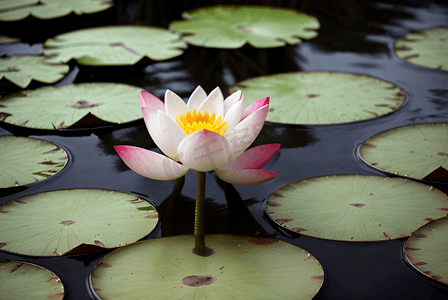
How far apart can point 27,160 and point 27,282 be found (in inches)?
22.1

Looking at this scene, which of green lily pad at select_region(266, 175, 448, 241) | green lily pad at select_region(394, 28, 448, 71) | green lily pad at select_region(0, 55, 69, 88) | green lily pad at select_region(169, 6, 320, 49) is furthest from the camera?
green lily pad at select_region(169, 6, 320, 49)

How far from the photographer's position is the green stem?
0.97m

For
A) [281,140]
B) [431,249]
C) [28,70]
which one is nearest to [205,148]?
[431,249]

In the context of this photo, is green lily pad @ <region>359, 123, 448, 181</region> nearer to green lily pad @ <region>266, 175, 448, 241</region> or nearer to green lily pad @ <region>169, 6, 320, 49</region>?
green lily pad @ <region>266, 175, 448, 241</region>

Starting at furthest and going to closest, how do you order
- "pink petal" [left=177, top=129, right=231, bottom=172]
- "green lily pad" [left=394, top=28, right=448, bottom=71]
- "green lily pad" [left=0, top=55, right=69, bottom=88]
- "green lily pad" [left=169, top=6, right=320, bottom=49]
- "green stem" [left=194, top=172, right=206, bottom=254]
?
"green lily pad" [left=169, top=6, right=320, bottom=49] → "green lily pad" [left=394, top=28, right=448, bottom=71] → "green lily pad" [left=0, top=55, right=69, bottom=88] → "green stem" [left=194, top=172, right=206, bottom=254] → "pink petal" [left=177, top=129, right=231, bottom=172]

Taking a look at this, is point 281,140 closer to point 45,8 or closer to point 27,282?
point 27,282

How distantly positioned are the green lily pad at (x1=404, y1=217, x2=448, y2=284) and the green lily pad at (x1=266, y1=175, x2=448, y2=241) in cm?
3

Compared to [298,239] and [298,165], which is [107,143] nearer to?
[298,165]

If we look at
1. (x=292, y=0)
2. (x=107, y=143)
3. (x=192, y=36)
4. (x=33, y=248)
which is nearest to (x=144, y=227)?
(x=33, y=248)

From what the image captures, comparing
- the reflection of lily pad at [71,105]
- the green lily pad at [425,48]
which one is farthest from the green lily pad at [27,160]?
the green lily pad at [425,48]

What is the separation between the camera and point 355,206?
116cm

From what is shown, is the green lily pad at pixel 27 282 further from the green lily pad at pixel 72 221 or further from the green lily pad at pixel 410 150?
the green lily pad at pixel 410 150

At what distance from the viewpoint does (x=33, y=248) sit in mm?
1005

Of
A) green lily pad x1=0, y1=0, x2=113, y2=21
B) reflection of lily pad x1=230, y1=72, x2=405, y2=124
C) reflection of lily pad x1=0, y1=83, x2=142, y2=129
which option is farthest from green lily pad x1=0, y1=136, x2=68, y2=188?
green lily pad x1=0, y1=0, x2=113, y2=21
